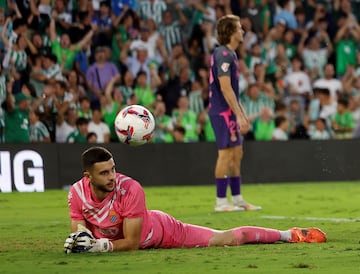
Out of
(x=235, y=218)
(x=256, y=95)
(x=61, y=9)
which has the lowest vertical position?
(x=235, y=218)

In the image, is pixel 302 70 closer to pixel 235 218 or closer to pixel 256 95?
pixel 256 95

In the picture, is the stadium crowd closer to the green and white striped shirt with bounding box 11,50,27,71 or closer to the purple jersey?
the green and white striped shirt with bounding box 11,50,27,71

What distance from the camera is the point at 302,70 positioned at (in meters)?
22.8

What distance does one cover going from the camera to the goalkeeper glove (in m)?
8.88

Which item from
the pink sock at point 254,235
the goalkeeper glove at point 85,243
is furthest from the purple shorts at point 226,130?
the goalkeeper glove at point 85,243

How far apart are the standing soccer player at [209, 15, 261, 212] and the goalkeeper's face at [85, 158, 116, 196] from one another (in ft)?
18.8

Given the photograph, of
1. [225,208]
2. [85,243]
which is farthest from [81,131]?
[85,243]

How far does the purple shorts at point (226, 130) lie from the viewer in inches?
581

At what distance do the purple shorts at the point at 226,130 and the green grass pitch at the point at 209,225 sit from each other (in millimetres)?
1023

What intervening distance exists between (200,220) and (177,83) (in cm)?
808

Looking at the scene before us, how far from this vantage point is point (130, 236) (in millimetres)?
8977

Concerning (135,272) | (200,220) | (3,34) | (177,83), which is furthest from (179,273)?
(177,83)

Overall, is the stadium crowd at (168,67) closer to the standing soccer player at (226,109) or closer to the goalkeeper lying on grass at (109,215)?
the standing soccer player at (226,109)

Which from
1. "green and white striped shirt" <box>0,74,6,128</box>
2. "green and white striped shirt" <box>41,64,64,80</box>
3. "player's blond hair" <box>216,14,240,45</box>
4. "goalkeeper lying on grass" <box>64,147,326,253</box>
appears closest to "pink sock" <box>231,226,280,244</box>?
"goalkeeper lying on grass" <box>64,147,326,253</box>
